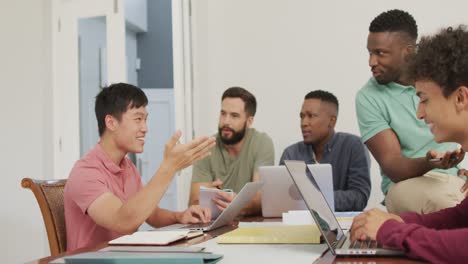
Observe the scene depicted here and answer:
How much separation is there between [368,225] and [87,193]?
950mm

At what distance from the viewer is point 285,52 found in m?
4.19

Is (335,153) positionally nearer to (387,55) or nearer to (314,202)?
(387,55)

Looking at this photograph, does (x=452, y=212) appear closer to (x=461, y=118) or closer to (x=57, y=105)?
(x=461, y=118)

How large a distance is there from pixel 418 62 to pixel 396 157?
2.63 ft

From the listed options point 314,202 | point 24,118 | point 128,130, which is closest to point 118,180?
point 128,130

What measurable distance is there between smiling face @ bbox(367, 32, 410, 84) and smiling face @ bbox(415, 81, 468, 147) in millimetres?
937

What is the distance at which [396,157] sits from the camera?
2.10 m

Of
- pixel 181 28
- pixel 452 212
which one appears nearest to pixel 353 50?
pixel 181 28

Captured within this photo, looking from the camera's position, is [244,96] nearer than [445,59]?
No

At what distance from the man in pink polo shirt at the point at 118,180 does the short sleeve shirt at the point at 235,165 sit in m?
0.92

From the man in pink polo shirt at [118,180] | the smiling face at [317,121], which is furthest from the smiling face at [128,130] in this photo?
the smiling face at [317,121]

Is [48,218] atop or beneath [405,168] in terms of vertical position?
beneath

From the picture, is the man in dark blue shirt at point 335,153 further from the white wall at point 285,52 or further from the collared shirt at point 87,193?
the collared shirt at point 87,193

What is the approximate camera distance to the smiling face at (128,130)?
2.19 m
